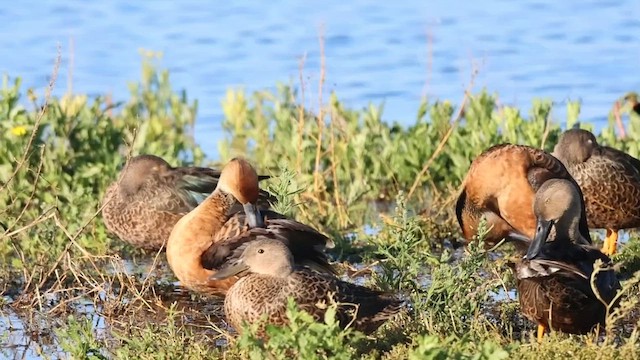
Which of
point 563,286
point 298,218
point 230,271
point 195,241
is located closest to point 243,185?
point 195,241

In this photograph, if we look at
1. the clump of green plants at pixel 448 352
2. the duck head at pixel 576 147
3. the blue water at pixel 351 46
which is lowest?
the blue water at pixel 351 46

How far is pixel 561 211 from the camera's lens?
22.7 ft

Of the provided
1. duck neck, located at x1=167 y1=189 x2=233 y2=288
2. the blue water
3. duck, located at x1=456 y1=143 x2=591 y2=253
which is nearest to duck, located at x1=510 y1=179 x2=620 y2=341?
duck, located at x1=456 y1=143 x2=591 y2=253

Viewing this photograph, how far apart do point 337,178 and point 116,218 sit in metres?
1.88

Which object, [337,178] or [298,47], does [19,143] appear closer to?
[337,178]

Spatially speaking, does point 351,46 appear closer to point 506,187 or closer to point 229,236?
point 506,187

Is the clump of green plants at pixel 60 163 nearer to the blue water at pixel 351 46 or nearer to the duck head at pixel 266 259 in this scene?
the duck head at pixel 266 259

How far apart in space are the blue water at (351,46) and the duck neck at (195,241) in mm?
5190

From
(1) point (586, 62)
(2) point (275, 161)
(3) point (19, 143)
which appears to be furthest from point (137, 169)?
(1) point (586, 62)

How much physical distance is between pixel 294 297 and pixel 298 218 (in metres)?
3.10

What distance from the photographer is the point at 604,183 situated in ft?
28.9

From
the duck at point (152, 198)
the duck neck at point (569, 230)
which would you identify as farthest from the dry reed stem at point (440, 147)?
the duck neck at point (569, 230)

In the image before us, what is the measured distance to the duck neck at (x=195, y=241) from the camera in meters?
7.52

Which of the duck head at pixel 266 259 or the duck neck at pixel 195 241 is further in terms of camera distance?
the duck neck at pixel 195 241
